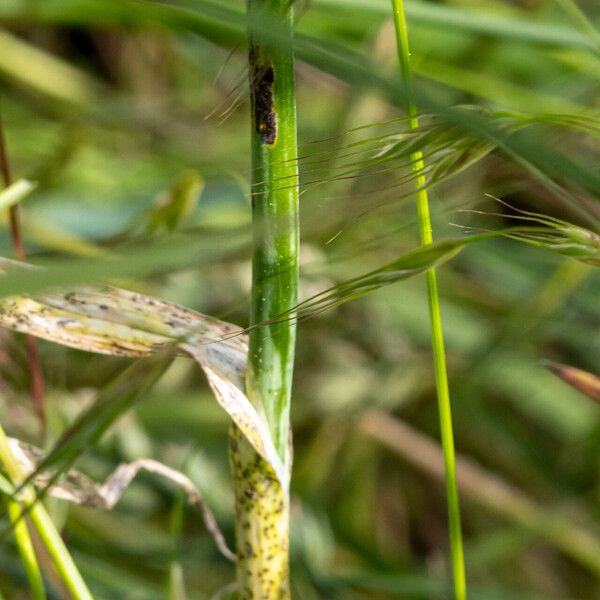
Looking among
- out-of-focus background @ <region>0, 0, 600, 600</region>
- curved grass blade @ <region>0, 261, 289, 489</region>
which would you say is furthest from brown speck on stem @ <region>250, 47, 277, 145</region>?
out-of-focus background @ <region>0, 0, 600, 600</region>

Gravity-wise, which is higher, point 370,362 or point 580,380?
point 370,362

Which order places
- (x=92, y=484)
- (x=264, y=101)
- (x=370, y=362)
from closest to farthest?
(x=264, y=101), (x=92, y=484), (x=370, y=362)

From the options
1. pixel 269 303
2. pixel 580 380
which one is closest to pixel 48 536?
pixel 269 303

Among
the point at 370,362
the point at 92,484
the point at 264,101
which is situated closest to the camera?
the point at 264,101

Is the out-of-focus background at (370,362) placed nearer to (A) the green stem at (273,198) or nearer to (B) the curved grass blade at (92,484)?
(B) the curved grass blade at (92,484)

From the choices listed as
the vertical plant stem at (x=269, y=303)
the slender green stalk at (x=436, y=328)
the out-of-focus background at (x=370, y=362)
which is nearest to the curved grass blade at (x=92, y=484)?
the vertical plant stem at (x=269, y=303)

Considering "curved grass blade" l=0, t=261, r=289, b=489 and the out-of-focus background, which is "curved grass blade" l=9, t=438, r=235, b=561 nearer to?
"curved grass blade" l=0, t=261, r=289, b=489

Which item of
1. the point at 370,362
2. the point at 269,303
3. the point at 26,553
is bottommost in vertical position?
the point at 26,553

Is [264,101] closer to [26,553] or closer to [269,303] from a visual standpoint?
[269,303]

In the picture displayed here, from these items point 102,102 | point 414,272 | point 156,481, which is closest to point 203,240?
point 414,272

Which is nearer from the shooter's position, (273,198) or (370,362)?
(273,198)
